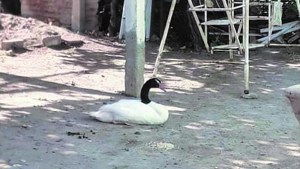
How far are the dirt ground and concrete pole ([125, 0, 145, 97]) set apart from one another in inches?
12.4

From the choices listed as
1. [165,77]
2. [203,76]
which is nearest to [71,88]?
[165,77]

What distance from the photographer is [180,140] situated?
540 centimetres

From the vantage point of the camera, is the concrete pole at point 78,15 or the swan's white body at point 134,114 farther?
the concrete pole at point 78,15

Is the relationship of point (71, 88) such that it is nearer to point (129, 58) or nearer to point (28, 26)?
point (129, 58)

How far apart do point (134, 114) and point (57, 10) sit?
712 centimetres

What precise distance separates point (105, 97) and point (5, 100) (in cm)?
122

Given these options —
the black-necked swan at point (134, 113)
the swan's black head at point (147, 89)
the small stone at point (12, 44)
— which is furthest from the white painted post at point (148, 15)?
the black-necked swan at point (134, 113)

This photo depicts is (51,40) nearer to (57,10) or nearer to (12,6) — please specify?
(57,10)

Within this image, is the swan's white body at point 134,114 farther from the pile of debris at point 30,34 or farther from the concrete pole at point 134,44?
the pile of debris at point 30,34

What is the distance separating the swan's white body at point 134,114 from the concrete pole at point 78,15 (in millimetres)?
6394

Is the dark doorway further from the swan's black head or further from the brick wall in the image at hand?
the swan's black head

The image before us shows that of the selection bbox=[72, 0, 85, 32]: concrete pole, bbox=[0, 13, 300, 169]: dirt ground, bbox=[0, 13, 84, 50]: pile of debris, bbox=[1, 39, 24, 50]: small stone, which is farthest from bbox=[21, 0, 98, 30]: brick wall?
bbox=[0, 13, 300, 169]: dirt ground

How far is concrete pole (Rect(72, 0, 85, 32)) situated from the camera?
12.1 meters

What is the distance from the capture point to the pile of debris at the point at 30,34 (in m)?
10.2
